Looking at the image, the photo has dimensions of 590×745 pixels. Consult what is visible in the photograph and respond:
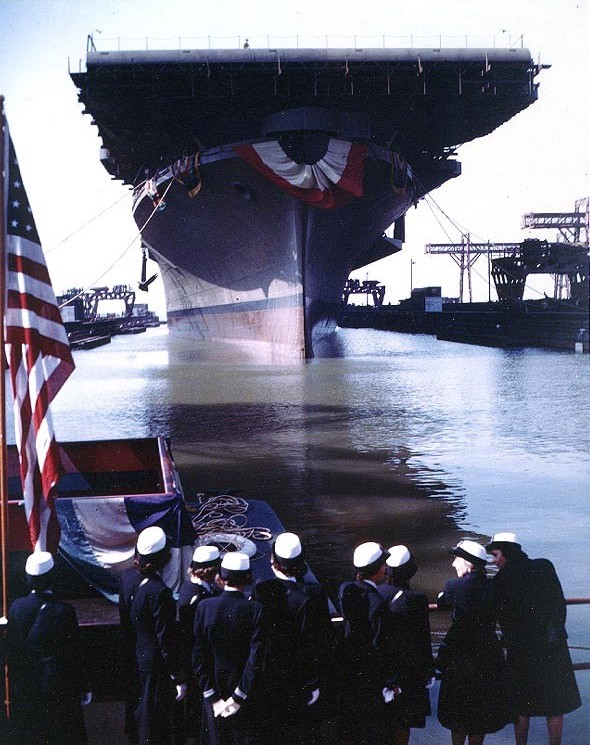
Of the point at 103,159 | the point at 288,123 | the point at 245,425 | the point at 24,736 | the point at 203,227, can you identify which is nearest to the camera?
the point at 24,736

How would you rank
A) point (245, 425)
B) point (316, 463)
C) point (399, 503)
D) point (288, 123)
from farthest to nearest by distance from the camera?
1. point (288, 123)
2. point (245, 425)
3. point (316, 463)
4. point (399, 503)

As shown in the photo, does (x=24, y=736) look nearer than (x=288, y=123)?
Yes

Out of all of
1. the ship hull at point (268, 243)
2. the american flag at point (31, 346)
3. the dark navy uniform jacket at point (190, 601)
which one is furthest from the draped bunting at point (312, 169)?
the dark navy uniform jacket at point (190, 601)

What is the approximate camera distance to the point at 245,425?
20562 millimetres

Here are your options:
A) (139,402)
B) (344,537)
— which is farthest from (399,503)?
(139,402)

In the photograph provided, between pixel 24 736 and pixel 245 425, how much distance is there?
627 inches

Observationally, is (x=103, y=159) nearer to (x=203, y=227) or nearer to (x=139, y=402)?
(x=203, y=227)

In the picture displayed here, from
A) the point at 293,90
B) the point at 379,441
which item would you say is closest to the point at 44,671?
the point at 379,441

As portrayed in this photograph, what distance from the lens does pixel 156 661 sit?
485 centimetres

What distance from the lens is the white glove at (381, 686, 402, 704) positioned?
4723mm

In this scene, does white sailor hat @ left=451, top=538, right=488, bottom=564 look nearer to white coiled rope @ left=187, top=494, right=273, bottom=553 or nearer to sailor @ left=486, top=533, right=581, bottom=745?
sailor @ left=486, top=533, right=581, bottom=745

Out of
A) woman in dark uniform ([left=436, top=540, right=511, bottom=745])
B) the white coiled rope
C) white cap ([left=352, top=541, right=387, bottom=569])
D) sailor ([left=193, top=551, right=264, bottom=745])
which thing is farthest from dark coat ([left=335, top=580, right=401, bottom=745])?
the white coiled rope

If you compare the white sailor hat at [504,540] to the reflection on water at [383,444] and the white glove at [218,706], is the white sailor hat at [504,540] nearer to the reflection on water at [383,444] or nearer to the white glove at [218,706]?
the white glove at [218,706]

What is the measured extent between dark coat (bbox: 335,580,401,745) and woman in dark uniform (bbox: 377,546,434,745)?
5 cm
